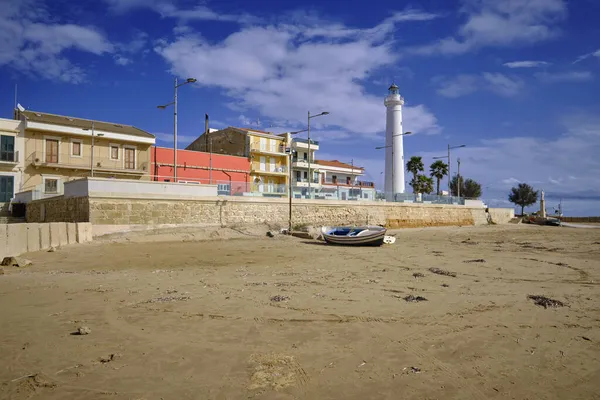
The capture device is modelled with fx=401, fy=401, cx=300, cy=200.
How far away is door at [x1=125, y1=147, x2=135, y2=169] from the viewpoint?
38.1 metres

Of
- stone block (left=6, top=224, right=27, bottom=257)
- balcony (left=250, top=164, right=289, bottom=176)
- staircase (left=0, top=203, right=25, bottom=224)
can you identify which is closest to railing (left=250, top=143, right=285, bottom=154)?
balcony (left=250, top=164, right=289, bottom=176)

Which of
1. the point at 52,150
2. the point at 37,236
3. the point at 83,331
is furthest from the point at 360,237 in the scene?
the point at 52,150

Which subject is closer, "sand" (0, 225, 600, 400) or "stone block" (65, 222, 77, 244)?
"sand" (0, 225, 600, 400)

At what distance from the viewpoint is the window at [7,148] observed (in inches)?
1286

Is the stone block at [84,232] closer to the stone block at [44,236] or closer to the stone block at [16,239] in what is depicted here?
the stone block at [44,236]

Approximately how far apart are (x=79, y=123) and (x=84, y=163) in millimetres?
4439

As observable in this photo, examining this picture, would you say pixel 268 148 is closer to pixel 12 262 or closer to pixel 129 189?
pixel 129 189

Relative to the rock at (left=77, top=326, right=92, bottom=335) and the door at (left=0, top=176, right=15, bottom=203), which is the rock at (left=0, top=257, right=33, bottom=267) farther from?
the door at (left=0, top=176, right=15, bottom=203)

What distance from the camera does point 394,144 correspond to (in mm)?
52250

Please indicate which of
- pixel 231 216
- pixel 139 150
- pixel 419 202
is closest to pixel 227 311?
pixel 231 216

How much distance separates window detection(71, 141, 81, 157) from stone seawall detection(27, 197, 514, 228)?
779 cm

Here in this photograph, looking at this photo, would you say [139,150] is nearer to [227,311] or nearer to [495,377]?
[227,311]

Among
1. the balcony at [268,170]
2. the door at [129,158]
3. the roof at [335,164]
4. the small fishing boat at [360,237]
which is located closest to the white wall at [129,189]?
the small fishing boat at [360,237]

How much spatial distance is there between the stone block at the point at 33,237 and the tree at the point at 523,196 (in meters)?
88.1
